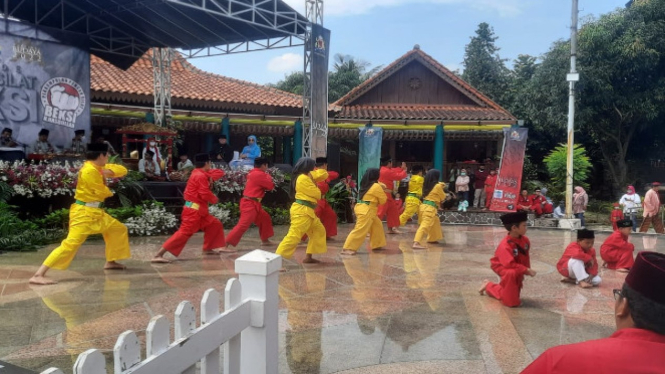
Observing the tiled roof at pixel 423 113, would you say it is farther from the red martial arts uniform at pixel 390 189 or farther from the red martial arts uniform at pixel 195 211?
the red martial arts uniform at pixel 195 211

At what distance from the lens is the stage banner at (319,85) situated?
516 inches

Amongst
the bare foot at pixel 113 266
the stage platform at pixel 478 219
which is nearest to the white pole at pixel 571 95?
the stage platform at pixel 478 219

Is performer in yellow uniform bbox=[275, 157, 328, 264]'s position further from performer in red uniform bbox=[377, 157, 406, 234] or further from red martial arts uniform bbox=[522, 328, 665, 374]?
red martial arts uniform bbox=[522, 328, 665, 374]

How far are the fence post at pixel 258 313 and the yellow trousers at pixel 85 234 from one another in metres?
4.25

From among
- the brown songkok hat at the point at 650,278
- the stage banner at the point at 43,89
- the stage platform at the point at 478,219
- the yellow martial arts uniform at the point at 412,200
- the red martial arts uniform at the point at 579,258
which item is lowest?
the stage platform at the point at 478,219

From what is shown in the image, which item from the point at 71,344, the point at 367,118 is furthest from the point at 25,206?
the point at 367,118

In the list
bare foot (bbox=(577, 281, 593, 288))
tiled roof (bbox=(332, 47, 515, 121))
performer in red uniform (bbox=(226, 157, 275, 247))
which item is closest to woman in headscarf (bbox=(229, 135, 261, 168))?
performer in red uniform (bbox=(226, 157, 275, 247))

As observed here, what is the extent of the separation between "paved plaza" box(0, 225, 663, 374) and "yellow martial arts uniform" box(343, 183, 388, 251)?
264 mm

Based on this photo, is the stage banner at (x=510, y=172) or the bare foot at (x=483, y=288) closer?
the bare foot at (x=483, y=288)

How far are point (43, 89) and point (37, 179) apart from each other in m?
4.89

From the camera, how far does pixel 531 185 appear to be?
20281 millimetres

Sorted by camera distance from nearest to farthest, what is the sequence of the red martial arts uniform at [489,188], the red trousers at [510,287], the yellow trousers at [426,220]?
the red trousers at [510,287], the yellow trousers at [426,220], the red martial arts uniform at [489,188]

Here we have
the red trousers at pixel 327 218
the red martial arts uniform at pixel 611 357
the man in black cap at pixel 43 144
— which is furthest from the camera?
the man in black cap at pixel 43 144

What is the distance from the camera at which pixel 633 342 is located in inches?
66.1
